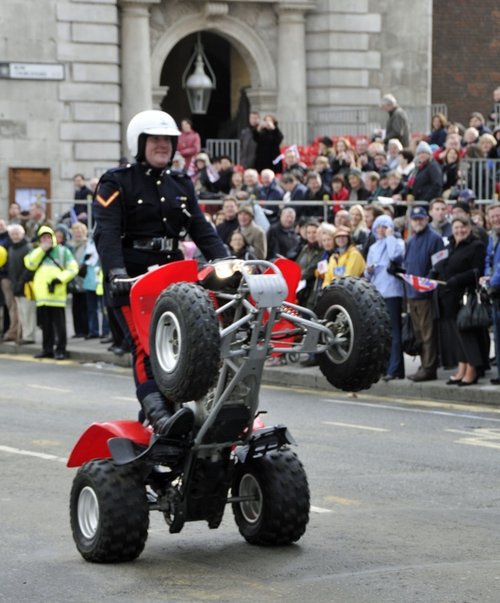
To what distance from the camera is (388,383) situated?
18359 millimetres

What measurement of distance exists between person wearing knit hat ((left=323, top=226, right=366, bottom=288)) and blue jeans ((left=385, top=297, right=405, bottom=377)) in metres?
0.53

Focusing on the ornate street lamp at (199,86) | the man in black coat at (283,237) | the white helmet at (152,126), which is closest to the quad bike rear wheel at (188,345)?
the white helmet at (152,126)

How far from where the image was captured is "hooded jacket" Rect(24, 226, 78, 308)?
75.6 ft

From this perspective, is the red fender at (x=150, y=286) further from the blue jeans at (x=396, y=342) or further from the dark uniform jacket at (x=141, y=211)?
the blue jeans at (x=396, y=342)

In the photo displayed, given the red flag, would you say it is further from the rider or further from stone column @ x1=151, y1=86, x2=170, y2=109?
stone column @ x1=151, y1=86, x2=170, y2=109

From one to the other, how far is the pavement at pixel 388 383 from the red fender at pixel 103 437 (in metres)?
8.50

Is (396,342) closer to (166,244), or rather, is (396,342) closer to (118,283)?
(166,244)

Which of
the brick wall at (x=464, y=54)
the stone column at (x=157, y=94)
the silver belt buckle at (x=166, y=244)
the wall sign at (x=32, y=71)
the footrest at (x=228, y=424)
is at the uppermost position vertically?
the brick wall at (x=464, y=54)

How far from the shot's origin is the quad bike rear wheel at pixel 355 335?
8.34 metres

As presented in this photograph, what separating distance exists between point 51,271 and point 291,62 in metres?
13.5

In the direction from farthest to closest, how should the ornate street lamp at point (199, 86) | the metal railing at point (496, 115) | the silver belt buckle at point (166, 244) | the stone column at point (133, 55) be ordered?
the ornate street lamp at point (199, 86)
the stone column at point (133, 55)
the metal railing at point (496, 115)
the silver belt buckle at point (166, 244)

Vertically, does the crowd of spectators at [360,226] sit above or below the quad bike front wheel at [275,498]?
above

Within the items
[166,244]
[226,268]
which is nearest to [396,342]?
[166,244]

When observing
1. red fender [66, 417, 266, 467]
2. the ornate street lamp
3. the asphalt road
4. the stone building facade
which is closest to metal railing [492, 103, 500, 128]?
the stone building facade
